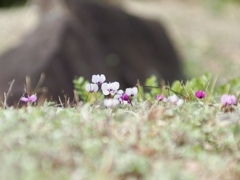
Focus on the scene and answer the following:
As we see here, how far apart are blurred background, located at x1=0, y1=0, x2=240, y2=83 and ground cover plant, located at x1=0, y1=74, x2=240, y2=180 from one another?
9066mm

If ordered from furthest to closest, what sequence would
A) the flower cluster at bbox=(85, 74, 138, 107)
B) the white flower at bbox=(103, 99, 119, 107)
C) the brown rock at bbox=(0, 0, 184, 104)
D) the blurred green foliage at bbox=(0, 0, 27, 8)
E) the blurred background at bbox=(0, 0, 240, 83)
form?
the blurred green foliage at bbox=(0, 0, 27, 8), the blurred background at bbox=(0, 0, 240, 83), the brown rock at bbox=(0, 0, 184, 104), the flower cluster at bbox=(85, 74, 138, 107), the white flower at bbox=(103, 99, 119, 107)

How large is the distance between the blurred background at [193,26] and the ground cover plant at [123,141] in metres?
9.07

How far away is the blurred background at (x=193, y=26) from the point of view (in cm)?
1311

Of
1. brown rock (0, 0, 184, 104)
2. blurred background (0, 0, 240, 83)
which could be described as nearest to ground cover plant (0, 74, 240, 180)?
brown rock (0, 0, 184, 104)

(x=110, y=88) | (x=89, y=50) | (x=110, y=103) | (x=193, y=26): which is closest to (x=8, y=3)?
(x=193, y=26)

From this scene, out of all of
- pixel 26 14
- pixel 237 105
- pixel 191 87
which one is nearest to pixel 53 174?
pixel 237 105

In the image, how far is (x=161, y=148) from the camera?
2271 mm

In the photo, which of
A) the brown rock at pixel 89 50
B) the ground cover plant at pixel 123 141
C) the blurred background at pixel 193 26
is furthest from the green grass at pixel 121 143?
the blurred background at pixel 193 26

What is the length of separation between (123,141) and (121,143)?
23mm

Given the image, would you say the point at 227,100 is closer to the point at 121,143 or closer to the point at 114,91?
the point at 114,91

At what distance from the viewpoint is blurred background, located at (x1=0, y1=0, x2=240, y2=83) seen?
13109 millimetres

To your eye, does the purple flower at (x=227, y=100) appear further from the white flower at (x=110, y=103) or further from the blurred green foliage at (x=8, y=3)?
the blurred green foliage at (x=8, y=3)

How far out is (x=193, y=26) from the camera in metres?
15.3

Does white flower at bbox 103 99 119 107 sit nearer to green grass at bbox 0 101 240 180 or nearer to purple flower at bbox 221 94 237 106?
green grass at bbox 0 101 240 180
